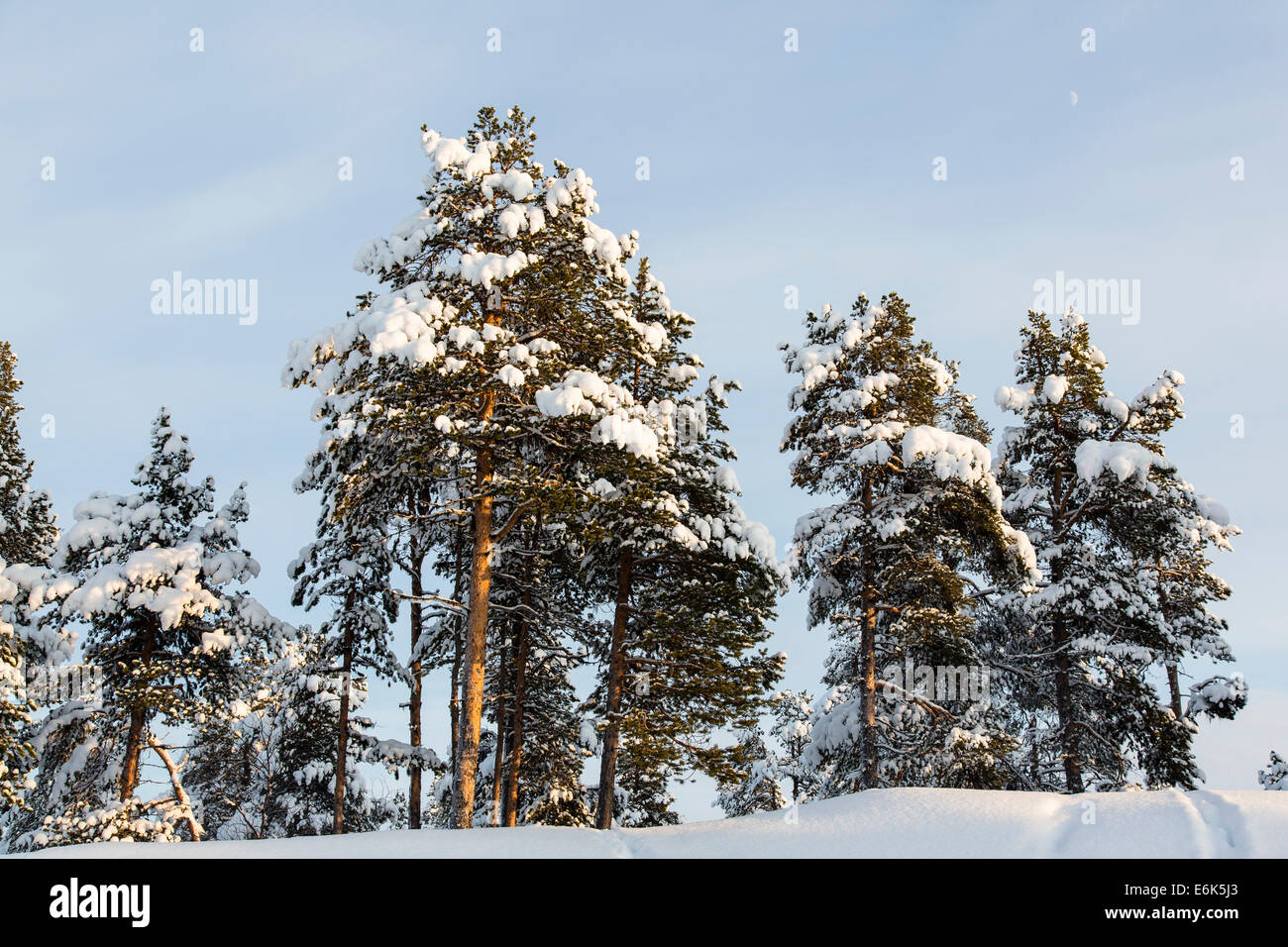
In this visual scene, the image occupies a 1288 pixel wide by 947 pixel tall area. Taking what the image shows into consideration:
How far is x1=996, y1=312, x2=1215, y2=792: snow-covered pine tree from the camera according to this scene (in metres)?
21.0

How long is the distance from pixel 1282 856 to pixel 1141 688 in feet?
41.8

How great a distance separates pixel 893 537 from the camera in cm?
2059

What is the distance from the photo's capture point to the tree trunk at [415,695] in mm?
23875

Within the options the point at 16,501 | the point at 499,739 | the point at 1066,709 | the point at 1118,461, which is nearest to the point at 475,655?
the point at 499,739

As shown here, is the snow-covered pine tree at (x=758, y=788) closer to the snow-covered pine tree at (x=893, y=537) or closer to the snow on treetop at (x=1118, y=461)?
the snow-covered pine tree at (x=893, y=537)

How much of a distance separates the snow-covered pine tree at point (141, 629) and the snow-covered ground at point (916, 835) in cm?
1004

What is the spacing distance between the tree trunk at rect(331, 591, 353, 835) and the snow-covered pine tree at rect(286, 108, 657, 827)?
7361mm

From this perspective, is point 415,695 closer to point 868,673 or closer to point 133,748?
point 133,748

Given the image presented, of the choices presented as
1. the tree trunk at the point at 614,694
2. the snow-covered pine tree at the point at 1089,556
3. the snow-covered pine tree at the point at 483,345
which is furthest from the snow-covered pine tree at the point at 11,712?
the snow-covered pine tree at the point at 1089,556

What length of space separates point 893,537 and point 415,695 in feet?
40.5

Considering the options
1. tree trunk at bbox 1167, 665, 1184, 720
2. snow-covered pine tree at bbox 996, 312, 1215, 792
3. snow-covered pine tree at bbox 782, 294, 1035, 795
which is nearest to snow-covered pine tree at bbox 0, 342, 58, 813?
snow-covered pine tree at bbox 782, 294, 1035, 795

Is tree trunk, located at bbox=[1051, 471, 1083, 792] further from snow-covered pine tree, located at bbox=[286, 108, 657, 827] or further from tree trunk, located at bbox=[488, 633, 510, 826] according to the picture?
tree trunk, located at bbox=[488, 633, 510, 826]
